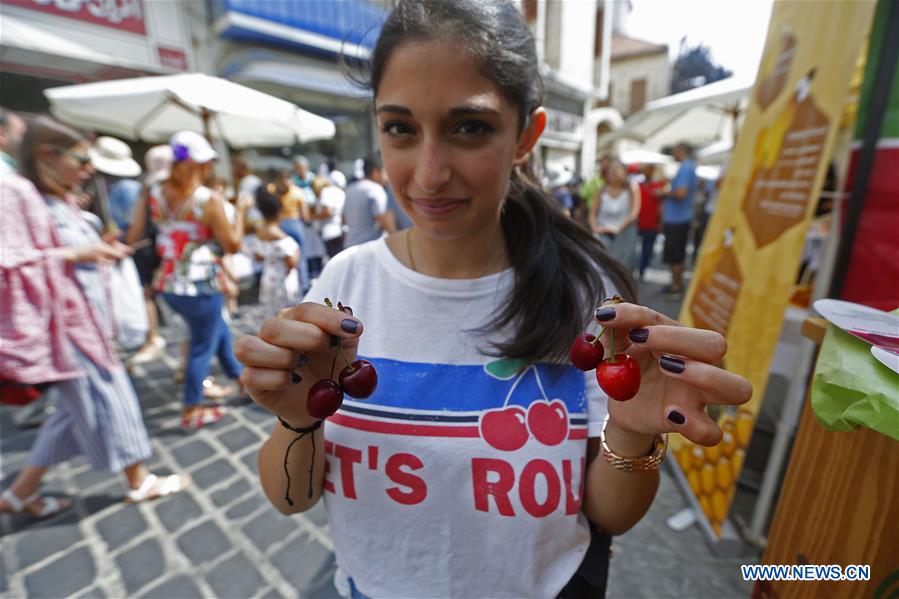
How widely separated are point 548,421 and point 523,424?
0.20ft

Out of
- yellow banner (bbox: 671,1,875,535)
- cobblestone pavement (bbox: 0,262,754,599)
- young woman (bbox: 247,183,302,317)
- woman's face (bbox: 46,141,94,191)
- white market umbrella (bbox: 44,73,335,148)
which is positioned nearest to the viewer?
yellow banner (bbox: 671,1,875,535)

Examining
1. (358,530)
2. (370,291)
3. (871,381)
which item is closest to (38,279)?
(370,291)

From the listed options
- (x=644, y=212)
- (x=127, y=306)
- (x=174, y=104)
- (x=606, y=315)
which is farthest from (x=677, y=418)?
(x=644, y=212)

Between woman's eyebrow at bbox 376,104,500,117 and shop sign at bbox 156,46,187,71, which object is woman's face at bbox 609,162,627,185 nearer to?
woman's eyebrow at bbox 376,104,500,117

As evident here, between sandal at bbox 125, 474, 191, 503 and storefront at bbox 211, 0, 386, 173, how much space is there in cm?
827

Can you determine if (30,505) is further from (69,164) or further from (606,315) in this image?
(606,315)

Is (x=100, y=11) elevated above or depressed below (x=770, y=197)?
above

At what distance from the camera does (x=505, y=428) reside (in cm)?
A: 105

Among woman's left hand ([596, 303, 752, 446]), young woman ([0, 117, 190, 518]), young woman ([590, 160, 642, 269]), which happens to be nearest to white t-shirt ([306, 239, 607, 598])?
woman's left hand ([596, 303, 752, 446])

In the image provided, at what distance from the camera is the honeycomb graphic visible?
2197 millimetres

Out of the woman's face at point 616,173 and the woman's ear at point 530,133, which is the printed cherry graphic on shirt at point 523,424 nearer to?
the woman's ear at point 530,133

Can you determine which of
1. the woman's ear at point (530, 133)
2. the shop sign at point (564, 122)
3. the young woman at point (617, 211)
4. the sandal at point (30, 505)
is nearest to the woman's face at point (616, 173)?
the young woman at point (617, 211)

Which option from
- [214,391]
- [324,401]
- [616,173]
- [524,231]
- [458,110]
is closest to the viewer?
[324,401]

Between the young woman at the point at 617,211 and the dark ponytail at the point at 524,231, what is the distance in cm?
518
